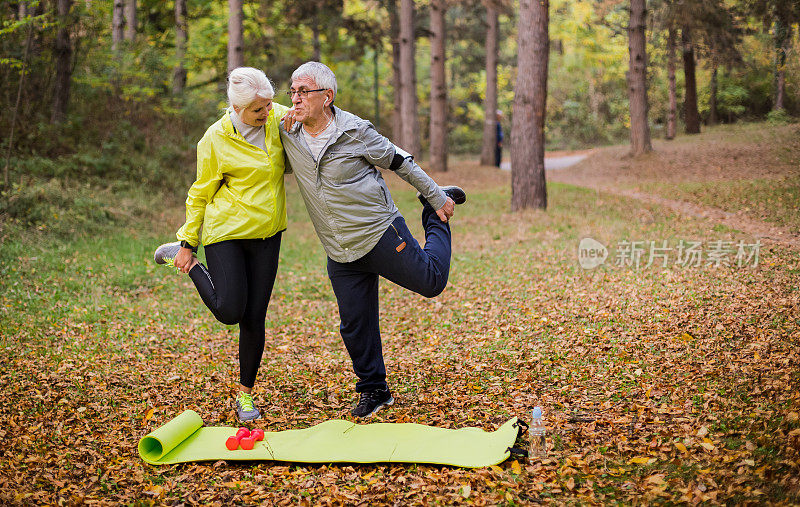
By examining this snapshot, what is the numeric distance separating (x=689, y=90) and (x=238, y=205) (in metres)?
21.4

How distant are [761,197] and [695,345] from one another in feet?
19.4

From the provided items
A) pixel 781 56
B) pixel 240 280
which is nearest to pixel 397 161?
pixel 240 280

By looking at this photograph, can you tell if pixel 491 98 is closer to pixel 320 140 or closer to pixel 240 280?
pixel 320 140

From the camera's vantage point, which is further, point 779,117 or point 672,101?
point 672,101

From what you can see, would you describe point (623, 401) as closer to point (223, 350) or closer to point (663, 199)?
point (223, 350)

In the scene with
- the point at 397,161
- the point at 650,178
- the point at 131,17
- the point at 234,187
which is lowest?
the point at 650,178

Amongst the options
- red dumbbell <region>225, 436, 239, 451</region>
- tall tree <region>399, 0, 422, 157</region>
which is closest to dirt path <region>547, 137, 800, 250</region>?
tall tree <region>399, 0, 422, 157</region>

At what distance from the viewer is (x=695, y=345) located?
5.61 m

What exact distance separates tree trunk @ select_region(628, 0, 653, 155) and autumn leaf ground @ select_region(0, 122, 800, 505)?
36.1ft

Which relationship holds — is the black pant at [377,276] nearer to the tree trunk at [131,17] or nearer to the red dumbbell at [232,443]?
the red dumbbell at [232,443]

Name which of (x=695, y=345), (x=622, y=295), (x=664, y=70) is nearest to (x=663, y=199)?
(x=622, y=295)

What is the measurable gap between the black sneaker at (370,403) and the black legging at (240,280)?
35.9 inches

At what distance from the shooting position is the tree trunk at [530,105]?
13.1m

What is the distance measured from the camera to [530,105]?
13297mm
